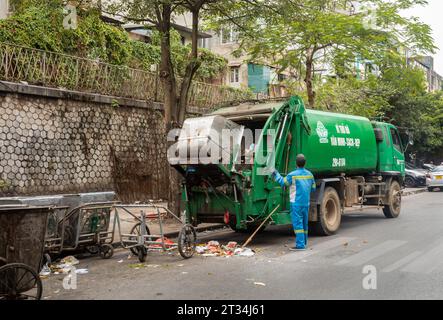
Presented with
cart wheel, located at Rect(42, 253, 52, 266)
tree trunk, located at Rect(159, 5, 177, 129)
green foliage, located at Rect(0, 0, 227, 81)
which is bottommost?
cart wheel, located at Rect(42, 253, 52, 266)

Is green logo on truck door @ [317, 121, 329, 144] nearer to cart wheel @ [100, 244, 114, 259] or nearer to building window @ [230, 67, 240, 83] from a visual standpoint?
cart wheel @ [100, 244, 114, 259]

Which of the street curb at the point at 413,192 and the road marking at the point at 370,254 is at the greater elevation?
the road marking at the point at 370,254

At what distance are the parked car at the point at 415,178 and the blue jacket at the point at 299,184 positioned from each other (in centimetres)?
2032

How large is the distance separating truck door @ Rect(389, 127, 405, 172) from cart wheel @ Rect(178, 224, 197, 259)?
8.06m

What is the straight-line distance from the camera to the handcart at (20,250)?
501 cm

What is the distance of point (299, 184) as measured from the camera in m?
8.62

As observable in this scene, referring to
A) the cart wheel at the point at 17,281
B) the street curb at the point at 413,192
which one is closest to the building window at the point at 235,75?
the street curb at the point at 413,192

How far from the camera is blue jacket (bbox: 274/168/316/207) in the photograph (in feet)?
28.3

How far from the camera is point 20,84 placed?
11.8 meters

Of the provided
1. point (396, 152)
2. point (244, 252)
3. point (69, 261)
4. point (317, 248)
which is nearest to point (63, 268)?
point (69, 261)

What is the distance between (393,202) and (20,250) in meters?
10.9

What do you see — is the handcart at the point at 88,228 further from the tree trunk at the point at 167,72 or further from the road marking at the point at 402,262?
the road marking at the point at 402,262

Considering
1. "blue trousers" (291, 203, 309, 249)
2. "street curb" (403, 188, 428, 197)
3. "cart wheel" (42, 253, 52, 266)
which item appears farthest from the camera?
"street curb" (403, 188, 428, 197)

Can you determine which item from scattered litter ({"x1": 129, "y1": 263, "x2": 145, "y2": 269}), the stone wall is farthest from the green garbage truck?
the stone wall
